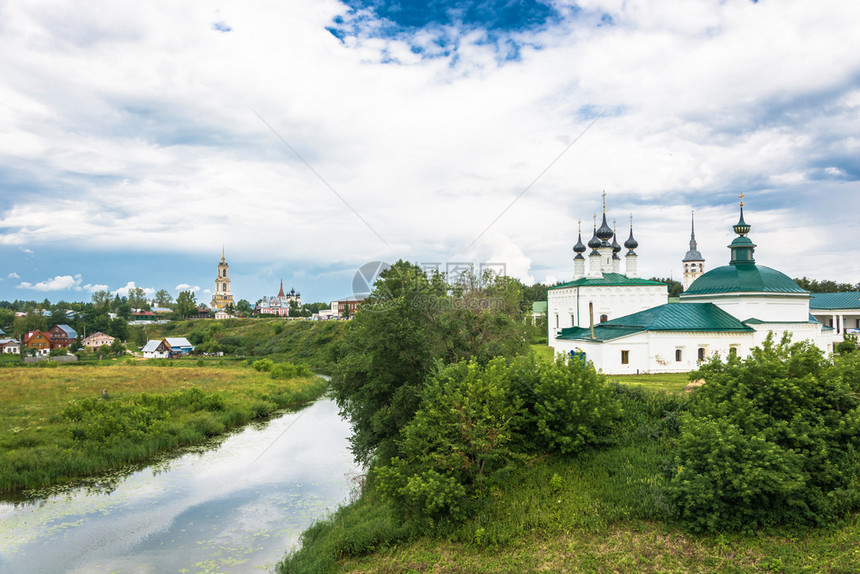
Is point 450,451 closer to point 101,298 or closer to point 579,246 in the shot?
point 579,246

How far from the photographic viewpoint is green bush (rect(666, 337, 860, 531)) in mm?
10516

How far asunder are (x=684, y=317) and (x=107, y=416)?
32.0m

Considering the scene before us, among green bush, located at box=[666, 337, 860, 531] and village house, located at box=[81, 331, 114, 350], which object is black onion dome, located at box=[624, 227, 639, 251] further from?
village house, located at box=[81, 331, 114, 350]

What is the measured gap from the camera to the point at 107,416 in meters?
24.1

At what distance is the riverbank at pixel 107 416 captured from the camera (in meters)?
20.8

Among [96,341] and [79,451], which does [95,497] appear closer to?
[79,451]

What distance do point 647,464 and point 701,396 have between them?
2.46 metres

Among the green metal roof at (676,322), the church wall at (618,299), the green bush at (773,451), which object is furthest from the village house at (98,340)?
the green bush at (773,451)

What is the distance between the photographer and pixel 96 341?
295ft

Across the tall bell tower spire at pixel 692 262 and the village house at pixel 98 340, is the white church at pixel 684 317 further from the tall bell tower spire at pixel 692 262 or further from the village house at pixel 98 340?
the village house at pixel 98 340

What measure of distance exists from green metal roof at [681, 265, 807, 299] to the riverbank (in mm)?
30940

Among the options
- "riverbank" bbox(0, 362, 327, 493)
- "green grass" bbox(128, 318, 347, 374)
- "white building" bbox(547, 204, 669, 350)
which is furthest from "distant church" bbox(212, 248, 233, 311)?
"white building" bbox(547, 204, 669, 350)

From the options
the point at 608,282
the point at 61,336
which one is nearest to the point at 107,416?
the point at 608,282

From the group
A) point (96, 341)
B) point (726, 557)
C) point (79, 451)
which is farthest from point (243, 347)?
point (726, 557)
